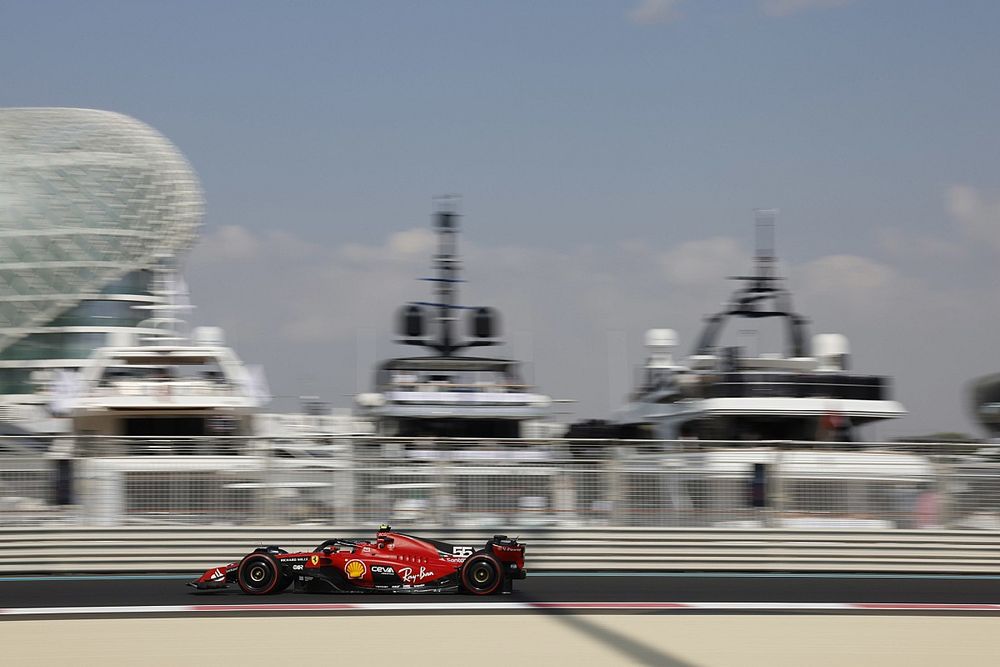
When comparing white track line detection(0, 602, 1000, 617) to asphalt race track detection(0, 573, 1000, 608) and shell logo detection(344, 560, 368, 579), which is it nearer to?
asphalt race track detection(0, 573, 1000, 608)

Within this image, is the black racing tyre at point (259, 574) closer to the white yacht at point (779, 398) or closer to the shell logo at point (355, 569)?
the shell logo at point (355, 569)

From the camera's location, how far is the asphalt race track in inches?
490

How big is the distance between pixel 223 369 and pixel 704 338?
9317 millimetres

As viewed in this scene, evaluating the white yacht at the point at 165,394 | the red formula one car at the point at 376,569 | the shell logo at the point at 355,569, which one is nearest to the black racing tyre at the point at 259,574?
the red formula one car at the point at 376,569

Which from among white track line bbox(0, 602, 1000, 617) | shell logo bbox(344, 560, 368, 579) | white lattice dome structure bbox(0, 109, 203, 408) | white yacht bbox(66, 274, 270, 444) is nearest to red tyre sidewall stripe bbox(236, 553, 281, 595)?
white track line bbox(0, 602, 1000, 617)

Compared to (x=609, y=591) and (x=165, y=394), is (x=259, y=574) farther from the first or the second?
(x=165, y=394)

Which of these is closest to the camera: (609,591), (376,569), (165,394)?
(376,569)

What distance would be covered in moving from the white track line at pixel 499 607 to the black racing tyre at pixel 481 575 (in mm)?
341

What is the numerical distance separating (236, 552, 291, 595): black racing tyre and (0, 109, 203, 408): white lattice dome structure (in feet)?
177

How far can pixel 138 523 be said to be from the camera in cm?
1484

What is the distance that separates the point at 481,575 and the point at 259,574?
2.11 m

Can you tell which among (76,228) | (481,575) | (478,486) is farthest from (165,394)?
(76,228)

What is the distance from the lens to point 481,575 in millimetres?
12625

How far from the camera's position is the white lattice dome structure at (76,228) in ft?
217
